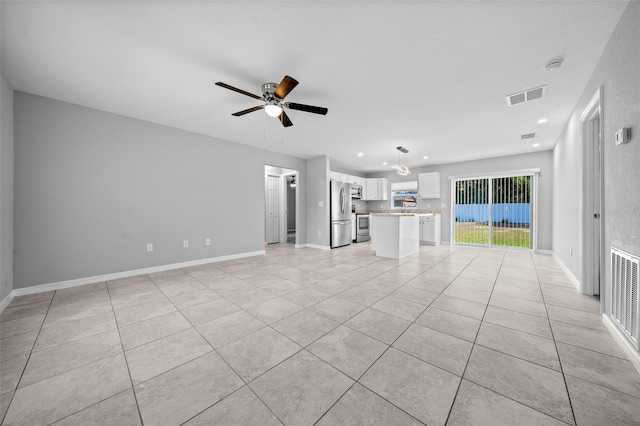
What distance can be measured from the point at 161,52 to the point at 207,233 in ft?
10.6

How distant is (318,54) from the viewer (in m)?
2.20

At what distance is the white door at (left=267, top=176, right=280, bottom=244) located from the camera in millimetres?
7430

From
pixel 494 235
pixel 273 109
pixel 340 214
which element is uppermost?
pixel 273 109

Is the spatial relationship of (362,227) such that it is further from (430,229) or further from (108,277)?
(108,277)

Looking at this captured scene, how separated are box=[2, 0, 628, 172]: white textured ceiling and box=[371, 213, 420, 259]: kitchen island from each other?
213cm

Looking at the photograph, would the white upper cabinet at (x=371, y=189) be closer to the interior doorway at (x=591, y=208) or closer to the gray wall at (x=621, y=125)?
the interior doorway at (x=591, y=208)

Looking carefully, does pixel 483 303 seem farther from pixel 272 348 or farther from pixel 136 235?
pixel 136 235

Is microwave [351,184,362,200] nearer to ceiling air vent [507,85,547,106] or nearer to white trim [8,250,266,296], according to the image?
white trim [8,250,266,296]

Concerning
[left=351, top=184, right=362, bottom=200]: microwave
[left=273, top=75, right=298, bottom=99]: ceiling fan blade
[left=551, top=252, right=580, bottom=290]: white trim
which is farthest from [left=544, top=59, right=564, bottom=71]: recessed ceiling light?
[left=351, top=184, right=362, bottom=200]: microwave

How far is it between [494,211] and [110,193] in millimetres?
8673

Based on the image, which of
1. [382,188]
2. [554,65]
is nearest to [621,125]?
[554,65]

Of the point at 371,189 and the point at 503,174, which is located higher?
the point at 503,174

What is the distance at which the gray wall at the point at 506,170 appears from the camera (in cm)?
565

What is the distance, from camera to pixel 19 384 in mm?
1399
